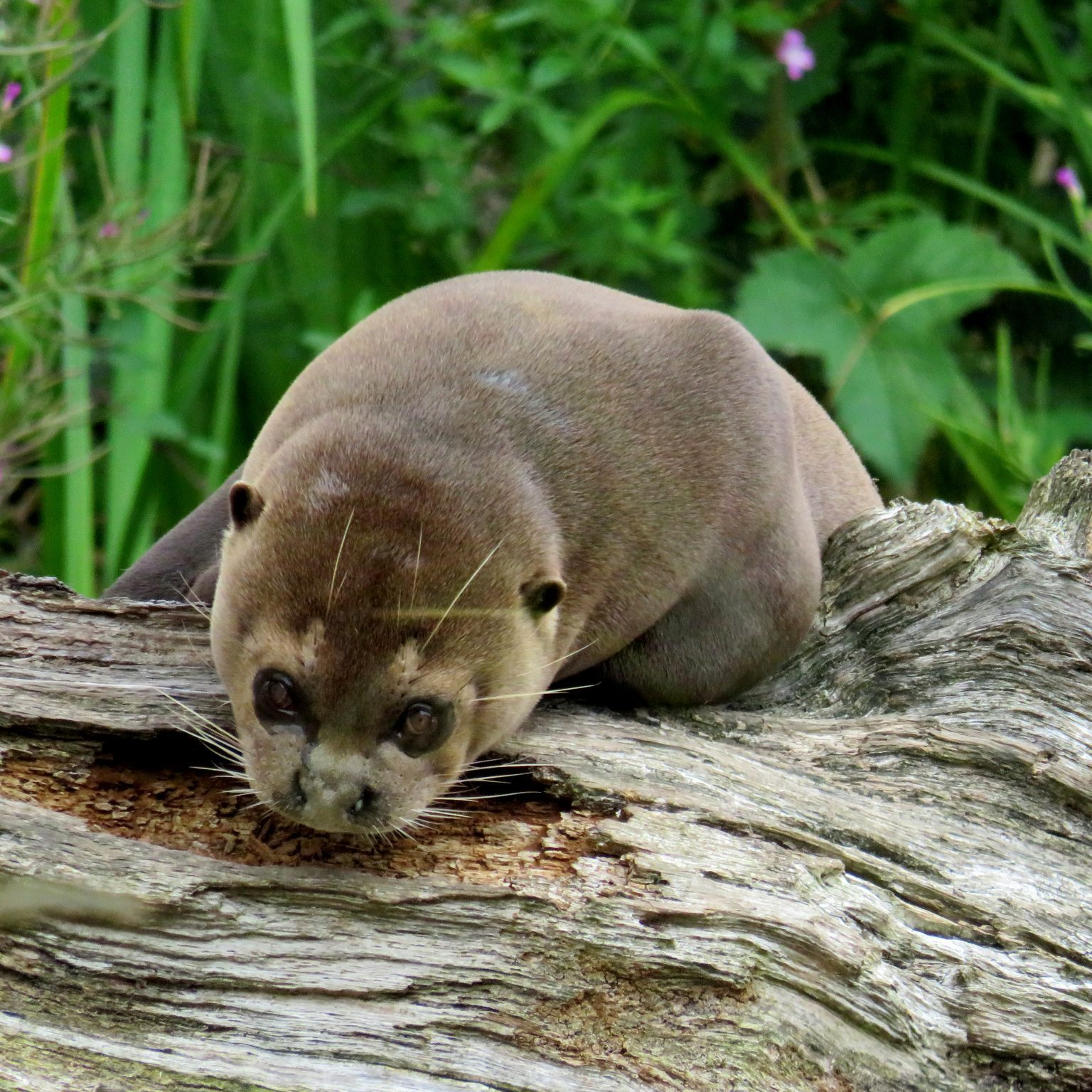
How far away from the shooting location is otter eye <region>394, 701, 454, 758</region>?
93.5 inches

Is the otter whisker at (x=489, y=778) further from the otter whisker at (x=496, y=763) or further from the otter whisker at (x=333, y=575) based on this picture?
the otter whisker at (x=333, y=575)

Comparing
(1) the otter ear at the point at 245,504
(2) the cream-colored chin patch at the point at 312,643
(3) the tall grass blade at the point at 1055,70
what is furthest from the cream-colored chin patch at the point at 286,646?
(3) the tall grass blade at the point at 1055,70

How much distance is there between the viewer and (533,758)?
2607mm

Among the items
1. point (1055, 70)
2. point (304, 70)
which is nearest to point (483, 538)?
point (304, 70)

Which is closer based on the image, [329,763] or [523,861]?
[329,763]

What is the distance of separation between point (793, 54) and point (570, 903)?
12.4 ft

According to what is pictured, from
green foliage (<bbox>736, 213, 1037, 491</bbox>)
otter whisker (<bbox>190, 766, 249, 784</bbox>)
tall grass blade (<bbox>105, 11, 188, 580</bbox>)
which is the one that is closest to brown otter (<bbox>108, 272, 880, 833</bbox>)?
otter whisker (<bbox>190, 766, 249, 784</bbox>)

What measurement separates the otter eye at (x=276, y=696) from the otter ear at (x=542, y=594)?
453 mm

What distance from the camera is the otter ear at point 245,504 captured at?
8.20ft

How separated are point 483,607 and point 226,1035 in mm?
790

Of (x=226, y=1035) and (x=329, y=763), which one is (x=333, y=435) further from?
(x=226, y=1035)

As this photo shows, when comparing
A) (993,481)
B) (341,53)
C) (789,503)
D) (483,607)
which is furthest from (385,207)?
(483,607)

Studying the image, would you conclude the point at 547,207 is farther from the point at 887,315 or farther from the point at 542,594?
the point at 542,594

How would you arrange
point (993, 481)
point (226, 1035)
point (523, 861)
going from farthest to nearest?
point (993, 481), point (523, 861), point (226, 1035)
